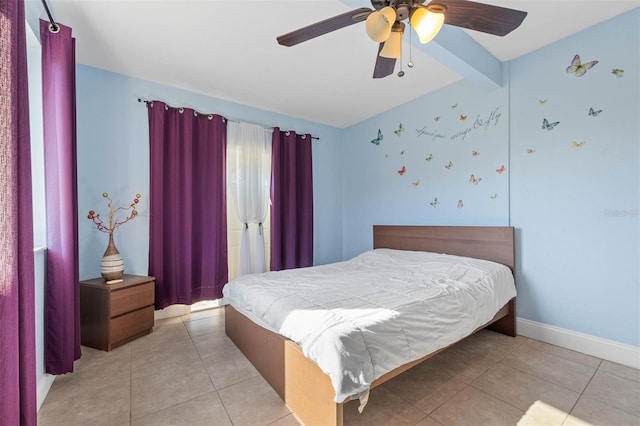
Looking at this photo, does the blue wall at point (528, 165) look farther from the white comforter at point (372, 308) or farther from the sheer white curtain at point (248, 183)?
the white comforter at point (372, 308)

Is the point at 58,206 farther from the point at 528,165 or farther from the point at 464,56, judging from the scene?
the point at 528,165

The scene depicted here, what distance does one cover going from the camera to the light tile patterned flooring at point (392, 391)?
1535 millimetres

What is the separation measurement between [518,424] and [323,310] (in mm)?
1190

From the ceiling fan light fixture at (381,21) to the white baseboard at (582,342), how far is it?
274 centimetres

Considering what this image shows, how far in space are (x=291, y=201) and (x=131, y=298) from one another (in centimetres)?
215

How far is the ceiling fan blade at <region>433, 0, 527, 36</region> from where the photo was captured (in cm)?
132

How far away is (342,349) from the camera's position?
1.28 meters

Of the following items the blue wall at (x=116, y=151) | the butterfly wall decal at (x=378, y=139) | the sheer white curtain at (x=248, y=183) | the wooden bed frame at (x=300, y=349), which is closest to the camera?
the wooden bed frame at (x=300, y=349)

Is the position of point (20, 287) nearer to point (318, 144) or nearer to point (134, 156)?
point (134, 156)

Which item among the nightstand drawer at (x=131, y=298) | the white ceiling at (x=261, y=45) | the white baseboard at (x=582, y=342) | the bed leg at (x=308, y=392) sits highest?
the white ceiling at (x=261, y=45)

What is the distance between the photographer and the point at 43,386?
172 cm

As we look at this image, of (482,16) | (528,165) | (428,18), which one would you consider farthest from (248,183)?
(528,165)

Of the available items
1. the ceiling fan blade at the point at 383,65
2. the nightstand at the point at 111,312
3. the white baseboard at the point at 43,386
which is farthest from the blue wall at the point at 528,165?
the ceiling fan blade at the point at 383,65

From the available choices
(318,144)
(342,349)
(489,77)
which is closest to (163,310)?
(342,349)
